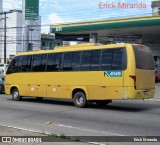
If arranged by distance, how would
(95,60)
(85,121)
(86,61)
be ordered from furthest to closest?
(86,61) → (95,60) → (85,121)

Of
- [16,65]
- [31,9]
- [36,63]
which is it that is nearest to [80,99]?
[36,63]

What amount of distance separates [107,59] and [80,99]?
247 cm

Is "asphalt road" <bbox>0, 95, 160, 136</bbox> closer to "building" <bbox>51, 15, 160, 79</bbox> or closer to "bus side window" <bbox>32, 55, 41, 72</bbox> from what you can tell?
"bus side window" <bbox>32, 55, 41, 72</bbox>

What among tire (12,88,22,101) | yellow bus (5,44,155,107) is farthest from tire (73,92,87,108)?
tire (12,88,22,101)

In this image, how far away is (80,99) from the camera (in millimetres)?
18203

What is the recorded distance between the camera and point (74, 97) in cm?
1845

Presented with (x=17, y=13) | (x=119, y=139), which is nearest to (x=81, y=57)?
(x=119, y=139)

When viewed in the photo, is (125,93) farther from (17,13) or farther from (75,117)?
(17,13)

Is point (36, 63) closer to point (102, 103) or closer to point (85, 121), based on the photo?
point (102, 103)

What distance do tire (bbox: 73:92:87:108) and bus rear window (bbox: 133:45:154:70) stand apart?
10.1ft

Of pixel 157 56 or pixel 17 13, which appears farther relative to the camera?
pixel 17 13

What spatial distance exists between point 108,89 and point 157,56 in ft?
96.9

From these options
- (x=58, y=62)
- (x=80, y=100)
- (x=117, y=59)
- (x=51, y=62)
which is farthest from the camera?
(x=51, y=62)

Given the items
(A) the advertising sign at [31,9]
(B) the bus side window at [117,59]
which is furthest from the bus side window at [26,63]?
(A) the advertising sign at [31,9]
